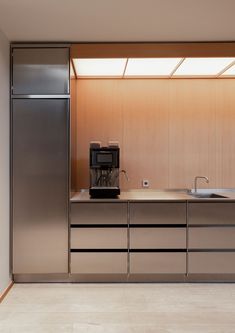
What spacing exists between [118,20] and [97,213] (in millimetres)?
1872

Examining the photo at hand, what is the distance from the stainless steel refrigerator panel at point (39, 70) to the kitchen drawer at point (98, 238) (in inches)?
58.5

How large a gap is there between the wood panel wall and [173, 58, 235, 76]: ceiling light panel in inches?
6.9

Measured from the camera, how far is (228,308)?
2633mm

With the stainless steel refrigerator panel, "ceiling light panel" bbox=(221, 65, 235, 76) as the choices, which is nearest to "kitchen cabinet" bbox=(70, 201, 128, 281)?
the stainless steel refrigerator panel

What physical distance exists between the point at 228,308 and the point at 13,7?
3.17 m

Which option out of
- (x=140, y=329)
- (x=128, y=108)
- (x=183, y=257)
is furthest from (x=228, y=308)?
(x=128, y=108)

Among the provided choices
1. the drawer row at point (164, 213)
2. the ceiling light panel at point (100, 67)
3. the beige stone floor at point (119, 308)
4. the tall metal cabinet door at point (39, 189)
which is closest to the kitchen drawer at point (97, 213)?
the drawer row at point (164, 213)

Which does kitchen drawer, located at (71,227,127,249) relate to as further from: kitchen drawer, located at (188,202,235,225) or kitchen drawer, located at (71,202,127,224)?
kitchen drawer, located at (188,202,235,225)

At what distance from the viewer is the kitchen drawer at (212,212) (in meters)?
3.12

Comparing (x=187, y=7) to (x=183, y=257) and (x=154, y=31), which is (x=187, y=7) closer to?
(x=154, y=31)

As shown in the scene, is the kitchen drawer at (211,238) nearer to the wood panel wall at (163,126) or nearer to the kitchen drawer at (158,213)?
the kitchen drawer at (158,213)

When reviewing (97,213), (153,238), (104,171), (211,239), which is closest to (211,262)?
(211,239)

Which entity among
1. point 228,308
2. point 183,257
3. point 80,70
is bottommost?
point 228,308

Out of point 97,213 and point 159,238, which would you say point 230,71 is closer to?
point 159,238
